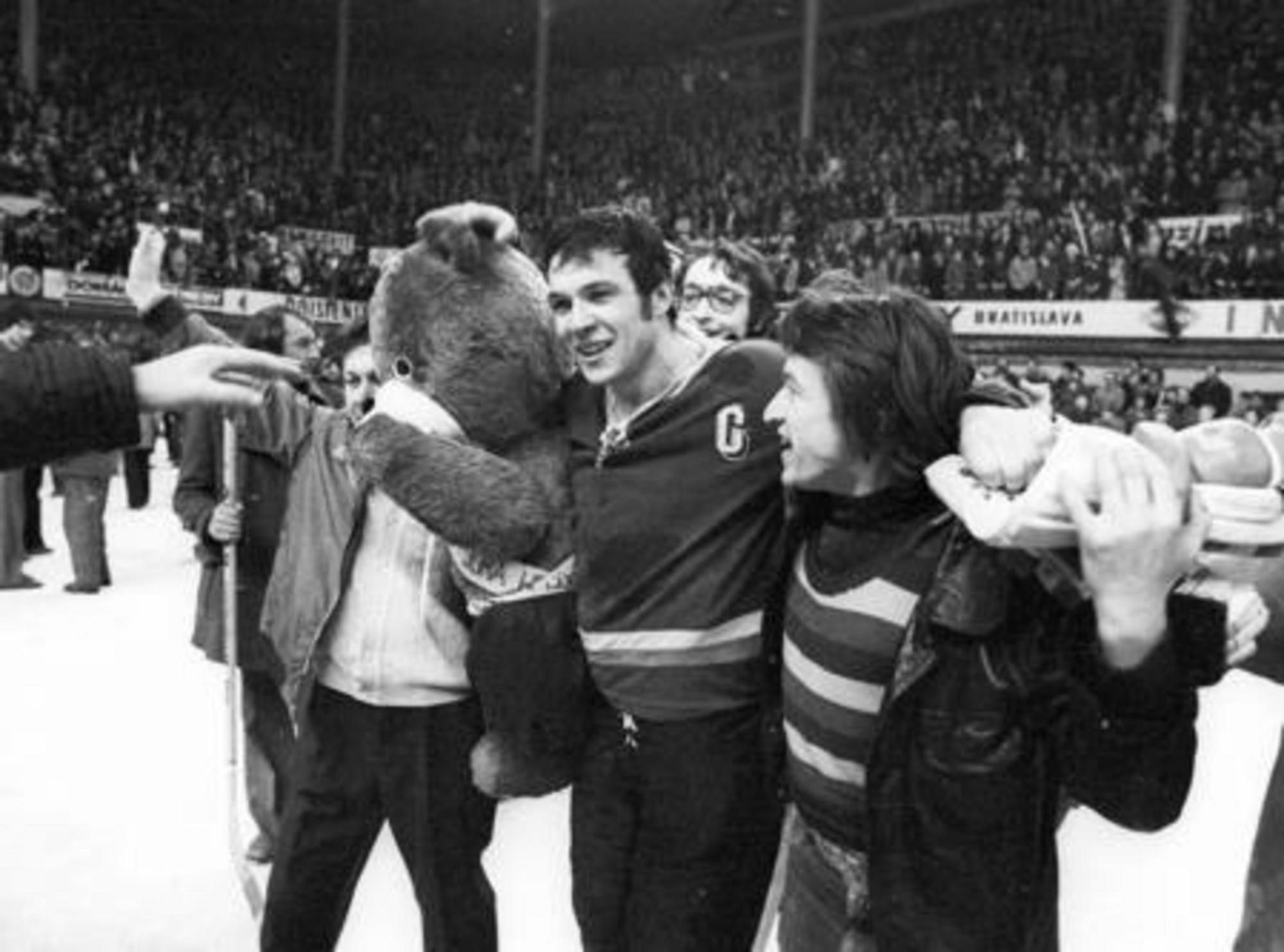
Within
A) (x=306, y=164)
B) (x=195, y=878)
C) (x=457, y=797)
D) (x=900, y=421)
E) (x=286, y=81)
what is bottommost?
(x=195, y=878)

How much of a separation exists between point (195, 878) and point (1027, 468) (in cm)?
260

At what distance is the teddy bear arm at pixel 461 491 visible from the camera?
1714 mm

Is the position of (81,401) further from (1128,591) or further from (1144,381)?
(1144,381)

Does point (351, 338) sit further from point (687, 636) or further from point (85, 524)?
point (85, 524)

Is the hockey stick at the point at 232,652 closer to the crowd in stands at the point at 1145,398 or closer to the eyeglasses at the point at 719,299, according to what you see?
the eyeglasses at the point at 719,299

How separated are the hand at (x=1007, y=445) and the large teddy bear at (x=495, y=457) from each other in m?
0.70

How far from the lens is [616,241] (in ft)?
5.87

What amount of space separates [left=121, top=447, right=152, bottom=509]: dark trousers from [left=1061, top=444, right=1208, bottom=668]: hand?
1026 centimetres

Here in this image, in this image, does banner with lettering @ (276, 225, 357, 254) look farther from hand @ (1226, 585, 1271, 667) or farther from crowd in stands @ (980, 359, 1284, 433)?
hand @ (1226, 585, 1271, 667)

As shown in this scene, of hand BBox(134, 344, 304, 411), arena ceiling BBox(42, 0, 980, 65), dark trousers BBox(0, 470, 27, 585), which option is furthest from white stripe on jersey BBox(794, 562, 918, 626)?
arena ceiling BBox(42, 0, 980, 65)

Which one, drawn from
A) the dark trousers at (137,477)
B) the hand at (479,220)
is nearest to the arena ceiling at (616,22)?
the dark trousers at (137,477)

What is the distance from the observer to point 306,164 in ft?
84.3

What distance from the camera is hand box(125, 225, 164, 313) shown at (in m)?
→ 2.61

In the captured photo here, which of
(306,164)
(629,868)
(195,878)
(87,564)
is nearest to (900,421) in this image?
(629,868)
